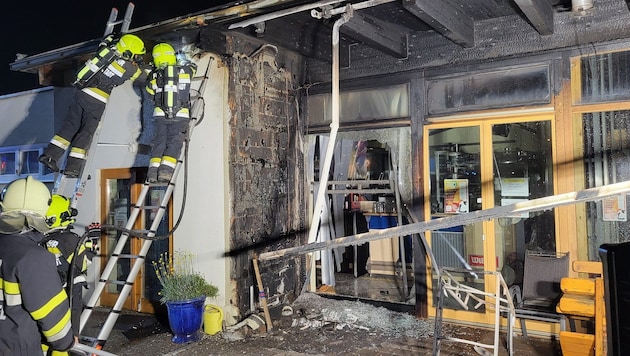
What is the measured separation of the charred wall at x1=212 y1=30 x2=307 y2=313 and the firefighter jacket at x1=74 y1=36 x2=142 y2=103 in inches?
53.4

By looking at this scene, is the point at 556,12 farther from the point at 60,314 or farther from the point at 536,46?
the point at 60,314

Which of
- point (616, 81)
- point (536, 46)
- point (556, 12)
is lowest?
point (616, 81)

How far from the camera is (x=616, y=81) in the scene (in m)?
4.59

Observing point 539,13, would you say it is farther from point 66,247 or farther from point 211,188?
point 66,247

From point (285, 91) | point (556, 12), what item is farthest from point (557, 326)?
point (285, 91)

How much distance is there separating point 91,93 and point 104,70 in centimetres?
38

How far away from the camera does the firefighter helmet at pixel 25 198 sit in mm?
2887

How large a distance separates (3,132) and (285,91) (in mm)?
5752

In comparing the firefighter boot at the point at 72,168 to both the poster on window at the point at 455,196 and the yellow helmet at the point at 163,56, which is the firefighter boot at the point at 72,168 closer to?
the yellow helmet at the point at 163,56

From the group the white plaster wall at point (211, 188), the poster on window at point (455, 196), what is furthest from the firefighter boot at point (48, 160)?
the poster on window at point (455, 196)

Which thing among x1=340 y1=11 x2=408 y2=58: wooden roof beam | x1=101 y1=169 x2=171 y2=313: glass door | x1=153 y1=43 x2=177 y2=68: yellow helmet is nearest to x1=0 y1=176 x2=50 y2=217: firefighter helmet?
x1=153 y1=43 x2=177 y2=68: yellow helmet

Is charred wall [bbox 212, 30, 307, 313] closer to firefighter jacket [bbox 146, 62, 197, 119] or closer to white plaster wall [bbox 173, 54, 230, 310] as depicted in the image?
white plaster wall [bbox 173, 54, 230, 310]

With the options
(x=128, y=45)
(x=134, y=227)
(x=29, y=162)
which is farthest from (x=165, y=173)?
(x=29, y=162)

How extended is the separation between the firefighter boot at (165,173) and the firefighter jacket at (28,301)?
1650 millimetres
